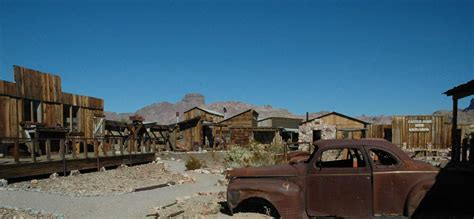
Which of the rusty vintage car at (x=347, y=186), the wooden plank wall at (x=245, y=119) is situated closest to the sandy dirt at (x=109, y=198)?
the rusty vintage car at (x=347, y=186)

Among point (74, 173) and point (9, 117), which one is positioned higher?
point (9, 117)

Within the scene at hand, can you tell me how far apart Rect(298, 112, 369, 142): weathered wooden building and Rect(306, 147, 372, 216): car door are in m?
27.3

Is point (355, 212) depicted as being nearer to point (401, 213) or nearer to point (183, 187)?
point (401, 213)

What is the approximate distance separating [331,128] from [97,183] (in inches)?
970

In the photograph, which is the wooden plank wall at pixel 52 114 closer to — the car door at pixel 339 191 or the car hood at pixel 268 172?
the car hood at pixel 268 172

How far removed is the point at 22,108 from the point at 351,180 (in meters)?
15.8

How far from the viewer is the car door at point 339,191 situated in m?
6.11

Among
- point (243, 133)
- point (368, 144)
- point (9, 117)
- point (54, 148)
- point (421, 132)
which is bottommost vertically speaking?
point (243, 133)

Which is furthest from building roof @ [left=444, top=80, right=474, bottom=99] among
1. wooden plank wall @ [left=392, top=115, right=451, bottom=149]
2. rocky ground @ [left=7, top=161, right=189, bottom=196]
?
wooden plank wall @ [left=392, top=115, right=451, bottom=149]

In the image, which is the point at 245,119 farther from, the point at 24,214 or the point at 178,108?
the point at 178,108

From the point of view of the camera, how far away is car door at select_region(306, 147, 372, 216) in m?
6.11

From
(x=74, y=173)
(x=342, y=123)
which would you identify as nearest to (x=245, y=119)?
(x=342, y=123)

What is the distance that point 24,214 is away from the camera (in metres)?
7.59

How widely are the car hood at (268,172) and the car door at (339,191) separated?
333mm
